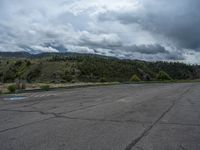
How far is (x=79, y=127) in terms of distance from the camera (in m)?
8.99

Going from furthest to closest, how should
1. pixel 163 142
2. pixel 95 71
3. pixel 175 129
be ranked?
pixel 95 71, pixel 175 129, pixel 163 142

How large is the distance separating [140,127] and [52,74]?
9913 centimetres

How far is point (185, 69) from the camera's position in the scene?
173 meters

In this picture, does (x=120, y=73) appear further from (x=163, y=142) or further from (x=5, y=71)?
(x=163, y=142)

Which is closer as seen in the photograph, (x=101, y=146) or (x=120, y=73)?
(x=101, y=146)

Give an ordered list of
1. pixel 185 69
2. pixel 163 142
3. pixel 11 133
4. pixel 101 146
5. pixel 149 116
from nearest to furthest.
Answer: pixel 101 146, pixel 163 142, pixel 11 133, pixel 149 116, pixel 185 69

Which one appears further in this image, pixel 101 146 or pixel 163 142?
pixel 163 142

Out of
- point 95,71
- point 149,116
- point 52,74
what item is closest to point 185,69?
point 95,71

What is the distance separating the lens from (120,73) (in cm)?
12300

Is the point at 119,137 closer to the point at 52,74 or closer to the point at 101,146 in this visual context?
the point at 101,146

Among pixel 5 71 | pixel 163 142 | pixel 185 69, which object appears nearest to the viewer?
pixel 163 142

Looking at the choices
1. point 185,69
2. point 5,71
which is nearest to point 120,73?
point 5,71

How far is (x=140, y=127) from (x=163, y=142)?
6.57 ft

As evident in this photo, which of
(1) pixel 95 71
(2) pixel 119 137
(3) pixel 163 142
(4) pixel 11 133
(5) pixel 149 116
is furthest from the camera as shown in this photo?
(1) pixel 95 71
